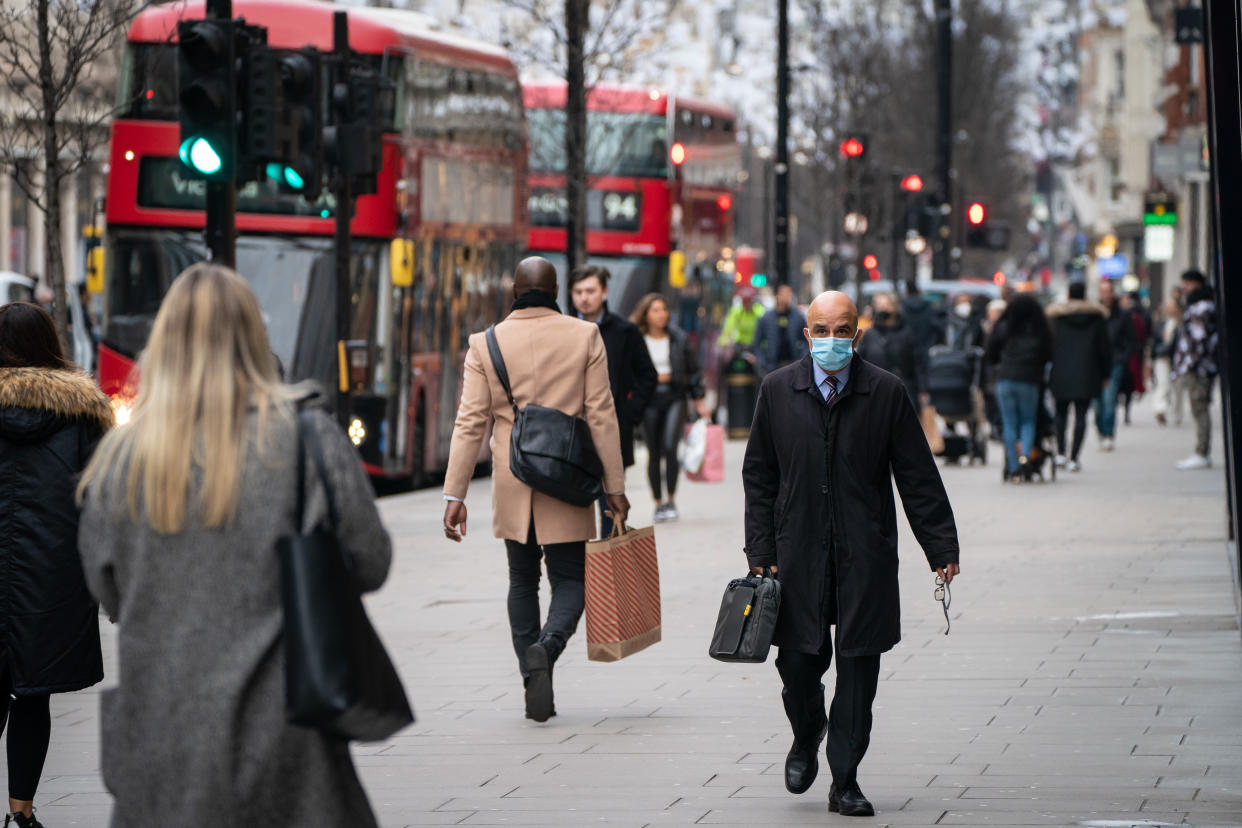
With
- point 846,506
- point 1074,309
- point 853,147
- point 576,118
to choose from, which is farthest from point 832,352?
point 853,147

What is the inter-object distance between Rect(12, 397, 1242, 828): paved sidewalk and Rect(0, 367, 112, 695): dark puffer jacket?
76cm

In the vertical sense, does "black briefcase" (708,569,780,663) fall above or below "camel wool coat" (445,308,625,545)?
below

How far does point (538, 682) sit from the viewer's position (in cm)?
829

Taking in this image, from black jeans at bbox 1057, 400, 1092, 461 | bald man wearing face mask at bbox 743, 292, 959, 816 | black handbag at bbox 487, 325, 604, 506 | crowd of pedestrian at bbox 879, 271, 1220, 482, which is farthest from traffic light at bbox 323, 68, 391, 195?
bald man wearing face mask at bbox 743, 292, 959, 816

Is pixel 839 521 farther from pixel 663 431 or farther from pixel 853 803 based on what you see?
pixel 663 431

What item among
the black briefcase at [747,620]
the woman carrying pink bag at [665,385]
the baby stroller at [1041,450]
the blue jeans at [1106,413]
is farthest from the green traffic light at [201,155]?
the blue jeans at [1106,413]

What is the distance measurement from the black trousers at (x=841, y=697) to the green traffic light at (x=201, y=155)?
18.7 feet

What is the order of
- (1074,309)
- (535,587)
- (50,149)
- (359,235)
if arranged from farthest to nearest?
(1074,309), (359,235), (50,149), (535,587)

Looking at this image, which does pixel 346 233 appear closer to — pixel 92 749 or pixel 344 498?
pixel 92 749

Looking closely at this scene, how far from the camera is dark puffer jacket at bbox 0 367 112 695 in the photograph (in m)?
6.20

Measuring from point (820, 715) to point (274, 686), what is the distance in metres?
2.95

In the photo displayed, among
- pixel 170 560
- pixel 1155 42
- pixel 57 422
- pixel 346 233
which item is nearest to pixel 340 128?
pixel 346 233

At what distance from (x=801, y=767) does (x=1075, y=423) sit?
14.3 m

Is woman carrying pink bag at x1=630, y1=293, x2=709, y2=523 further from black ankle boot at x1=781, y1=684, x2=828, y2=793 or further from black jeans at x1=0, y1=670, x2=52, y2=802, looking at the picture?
black jeans at x1=0, y1=670, x2=52, y2=802
